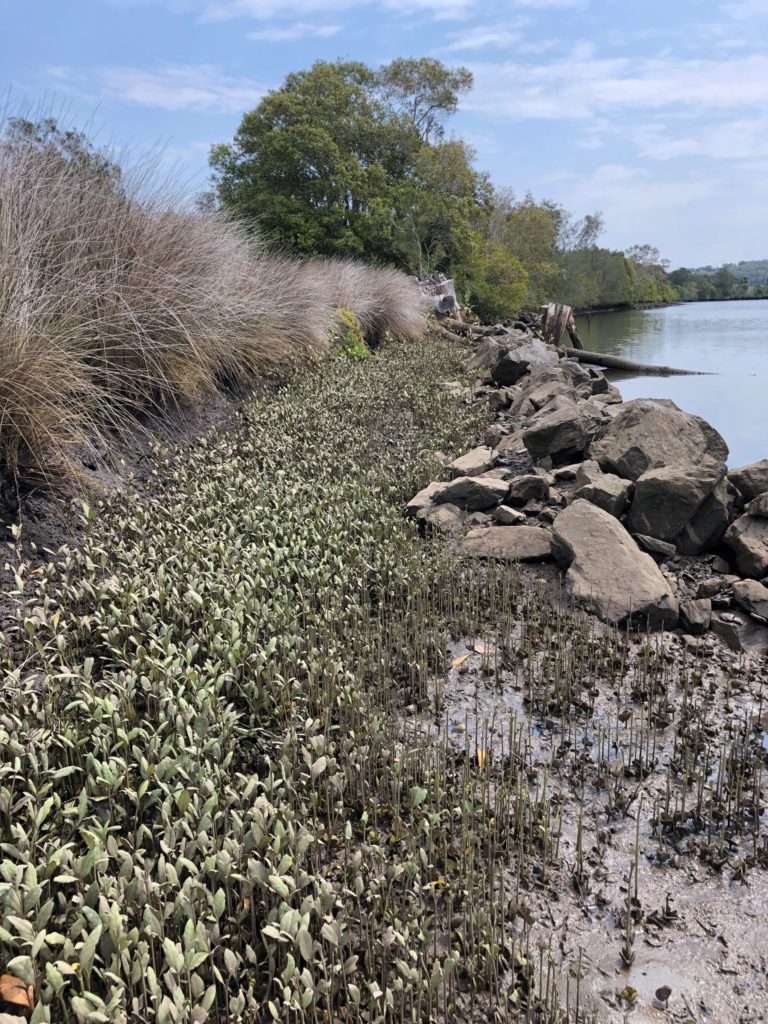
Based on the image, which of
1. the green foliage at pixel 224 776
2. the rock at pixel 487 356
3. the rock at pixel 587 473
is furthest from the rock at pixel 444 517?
the rock at pixel 487 356

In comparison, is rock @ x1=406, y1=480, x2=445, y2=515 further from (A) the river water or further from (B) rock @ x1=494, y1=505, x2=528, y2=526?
(A) the river water

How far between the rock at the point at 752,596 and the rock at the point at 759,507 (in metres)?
0.67

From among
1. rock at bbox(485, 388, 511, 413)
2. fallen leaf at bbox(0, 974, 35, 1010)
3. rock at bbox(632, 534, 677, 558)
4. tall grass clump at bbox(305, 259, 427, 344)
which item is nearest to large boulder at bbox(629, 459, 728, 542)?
rock at bbox(632, 534, 677, 558)

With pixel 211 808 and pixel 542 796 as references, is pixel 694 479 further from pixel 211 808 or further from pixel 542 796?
pixel 211 808

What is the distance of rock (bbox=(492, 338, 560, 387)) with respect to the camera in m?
12.6

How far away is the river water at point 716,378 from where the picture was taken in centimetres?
1052

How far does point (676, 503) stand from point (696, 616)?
1152mm

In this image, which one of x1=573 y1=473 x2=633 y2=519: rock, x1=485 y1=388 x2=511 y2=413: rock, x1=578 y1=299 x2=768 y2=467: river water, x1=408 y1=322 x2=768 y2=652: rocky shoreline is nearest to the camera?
x1=408 y1=322 x2=768 y2=652: rocky shoreline

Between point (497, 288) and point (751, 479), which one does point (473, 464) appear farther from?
point (497, 288)

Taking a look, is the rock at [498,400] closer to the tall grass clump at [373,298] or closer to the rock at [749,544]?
the tall grass clump at [373,298]

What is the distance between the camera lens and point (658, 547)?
523 centimetres

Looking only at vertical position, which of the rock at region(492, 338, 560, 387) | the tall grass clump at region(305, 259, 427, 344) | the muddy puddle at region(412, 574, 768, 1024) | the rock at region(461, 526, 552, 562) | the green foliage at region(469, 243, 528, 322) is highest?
the green foliage at region(469, 243, 528, 322)

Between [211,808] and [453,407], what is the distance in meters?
8.12

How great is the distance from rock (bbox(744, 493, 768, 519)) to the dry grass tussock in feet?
14.8
